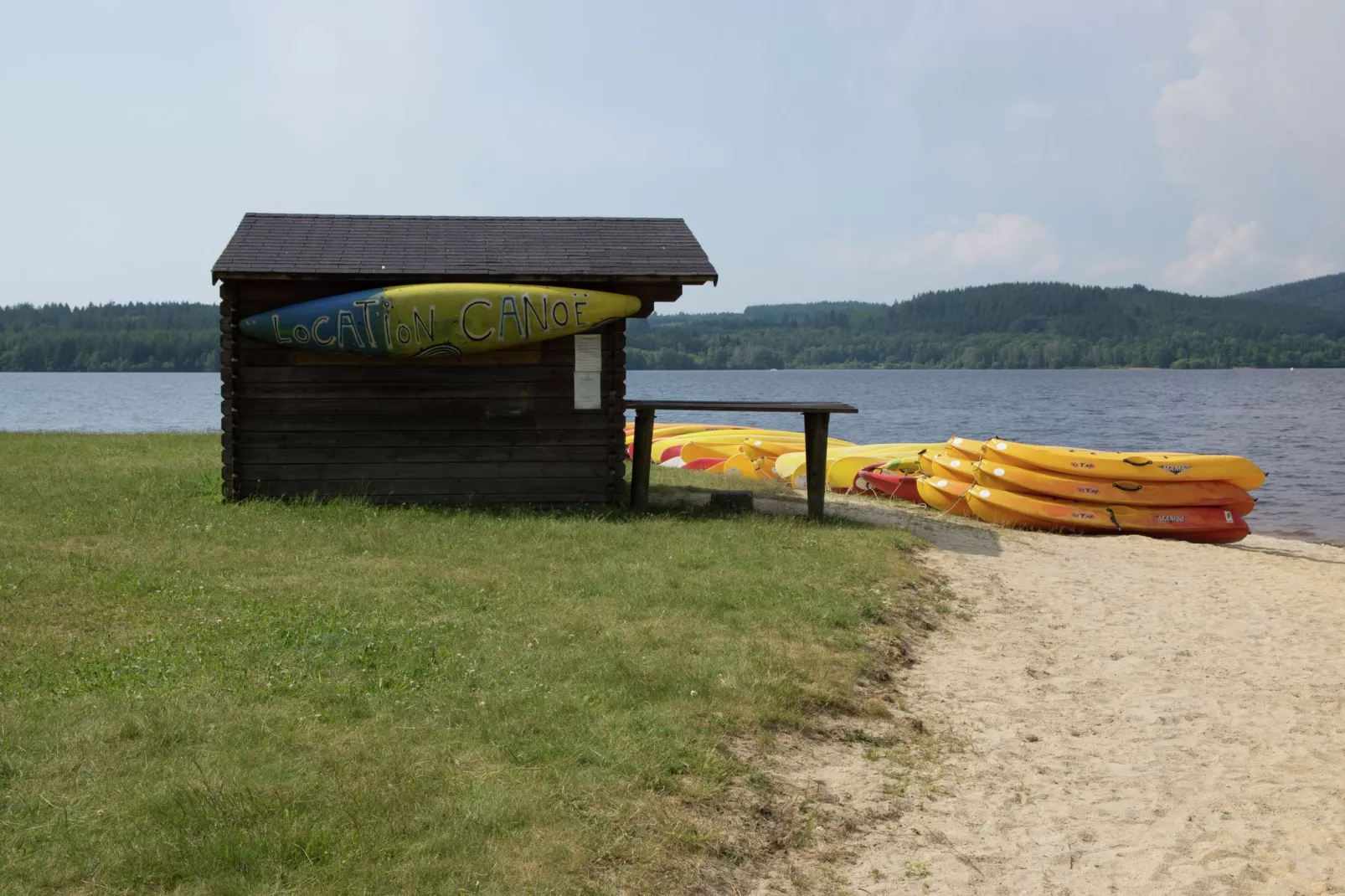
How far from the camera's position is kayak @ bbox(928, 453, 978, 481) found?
55.6 feet

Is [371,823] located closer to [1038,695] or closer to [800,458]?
[1038,695]

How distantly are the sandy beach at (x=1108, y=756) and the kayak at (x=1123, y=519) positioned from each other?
426cm

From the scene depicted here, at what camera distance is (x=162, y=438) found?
2072cm

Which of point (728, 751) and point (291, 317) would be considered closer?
point (728, 751)

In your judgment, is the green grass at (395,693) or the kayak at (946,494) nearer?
the green grass at (395,693)

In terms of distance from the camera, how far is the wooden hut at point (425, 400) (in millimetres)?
12398

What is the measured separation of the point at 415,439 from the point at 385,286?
167 cm

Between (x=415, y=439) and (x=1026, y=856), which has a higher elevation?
(x=415, y=439)

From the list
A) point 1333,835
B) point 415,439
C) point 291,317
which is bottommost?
point 1333,835

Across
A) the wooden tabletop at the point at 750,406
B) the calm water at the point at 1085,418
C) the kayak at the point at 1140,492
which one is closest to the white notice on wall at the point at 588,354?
the wooden tabletop at the point at 750,406

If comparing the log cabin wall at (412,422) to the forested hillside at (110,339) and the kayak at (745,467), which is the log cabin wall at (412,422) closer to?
the kayak at (745,467)

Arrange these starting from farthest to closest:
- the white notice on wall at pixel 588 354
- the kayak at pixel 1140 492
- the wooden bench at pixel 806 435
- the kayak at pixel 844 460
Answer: the kayak at pixel 844 460 → the kayak at pixel 1140 492 → the wooden bench at pixel 806 435 → the white notice on wall at pixel 588 354

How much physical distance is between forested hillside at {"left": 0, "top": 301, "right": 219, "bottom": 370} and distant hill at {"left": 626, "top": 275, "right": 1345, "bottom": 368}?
145 feet

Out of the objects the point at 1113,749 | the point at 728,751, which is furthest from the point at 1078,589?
the point at 728,751
